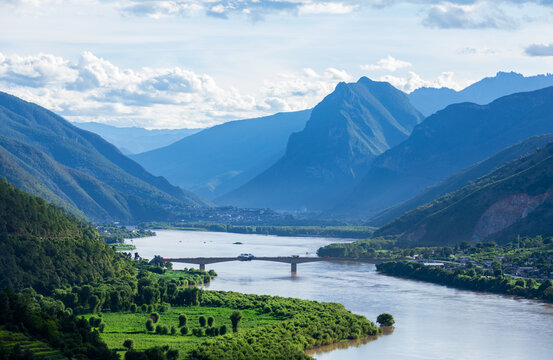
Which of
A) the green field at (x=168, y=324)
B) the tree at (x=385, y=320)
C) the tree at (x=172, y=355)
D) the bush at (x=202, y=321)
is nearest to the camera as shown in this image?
the tree at (x=172, y=355)

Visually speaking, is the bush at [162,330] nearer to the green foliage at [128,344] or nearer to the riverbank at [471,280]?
the green foliage at [128,344]

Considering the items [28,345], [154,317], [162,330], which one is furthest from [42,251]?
[28,345]

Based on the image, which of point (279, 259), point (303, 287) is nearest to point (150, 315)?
point (303, 287)

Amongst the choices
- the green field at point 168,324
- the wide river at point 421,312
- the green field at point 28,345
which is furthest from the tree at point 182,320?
the green field at point 28,345

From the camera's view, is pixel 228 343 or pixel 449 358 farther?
pixel 449 358

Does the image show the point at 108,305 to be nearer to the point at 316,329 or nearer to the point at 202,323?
A: the point at 202,323

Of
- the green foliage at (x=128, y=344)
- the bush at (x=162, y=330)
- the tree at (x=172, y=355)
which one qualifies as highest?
the bush at (x=162, y=330)

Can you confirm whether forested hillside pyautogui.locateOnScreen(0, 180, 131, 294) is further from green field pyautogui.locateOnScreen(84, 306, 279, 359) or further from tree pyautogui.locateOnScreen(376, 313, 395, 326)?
tree pyautogui.locateOnScreen(376, 313, 395, 326)
